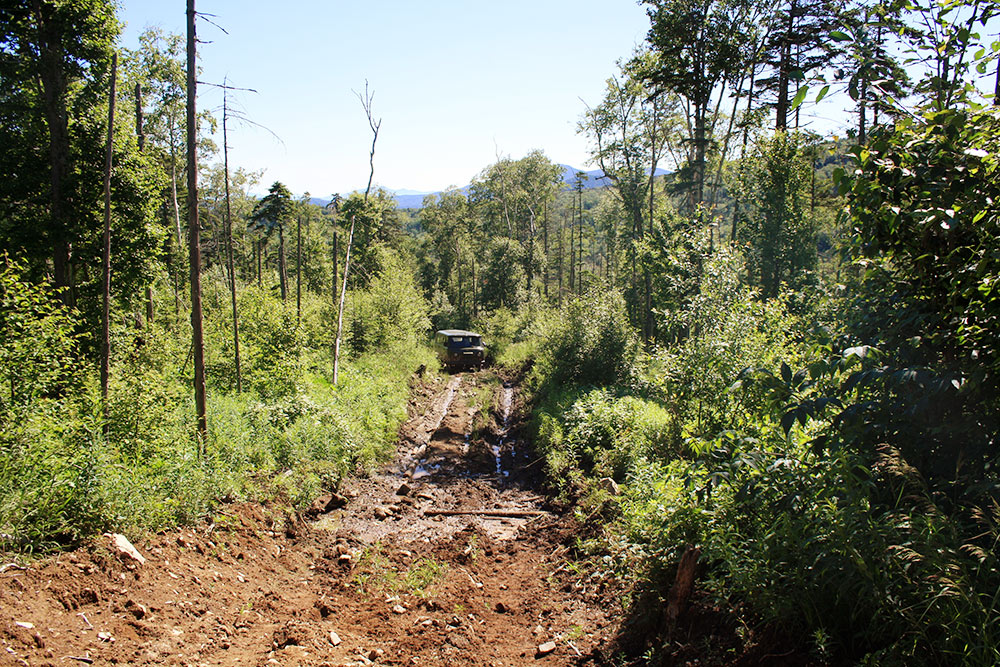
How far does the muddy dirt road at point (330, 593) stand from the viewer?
512 centimetres

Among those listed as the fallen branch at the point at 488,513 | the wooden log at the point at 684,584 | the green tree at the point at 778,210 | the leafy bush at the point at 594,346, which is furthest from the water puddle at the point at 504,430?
the green tree at the point at 778,210

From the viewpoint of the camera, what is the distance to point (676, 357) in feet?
24.4

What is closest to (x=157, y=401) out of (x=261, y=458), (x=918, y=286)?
(x=261, y=458)

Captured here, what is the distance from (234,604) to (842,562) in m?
6.60

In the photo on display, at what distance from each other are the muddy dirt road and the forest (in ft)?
1.74

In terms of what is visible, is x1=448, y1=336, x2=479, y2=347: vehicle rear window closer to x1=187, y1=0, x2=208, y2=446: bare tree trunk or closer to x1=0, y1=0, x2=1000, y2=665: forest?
x1=0, y1=0, x2=1000, y2=665: forest

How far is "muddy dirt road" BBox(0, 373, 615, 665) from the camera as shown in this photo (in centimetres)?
512

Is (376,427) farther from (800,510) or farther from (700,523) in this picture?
(800,510)

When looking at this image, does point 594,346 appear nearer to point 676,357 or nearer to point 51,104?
point 676,357

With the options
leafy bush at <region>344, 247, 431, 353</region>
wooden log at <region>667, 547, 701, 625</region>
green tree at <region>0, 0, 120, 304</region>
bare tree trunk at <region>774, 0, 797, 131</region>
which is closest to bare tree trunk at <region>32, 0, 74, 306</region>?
green tree at <region>0, 0, 120, 304</region>

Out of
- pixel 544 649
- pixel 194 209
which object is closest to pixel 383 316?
pixel 194 209

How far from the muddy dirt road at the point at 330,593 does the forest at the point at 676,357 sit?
531mm

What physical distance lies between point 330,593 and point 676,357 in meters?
5.82

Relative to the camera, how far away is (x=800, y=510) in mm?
3795
